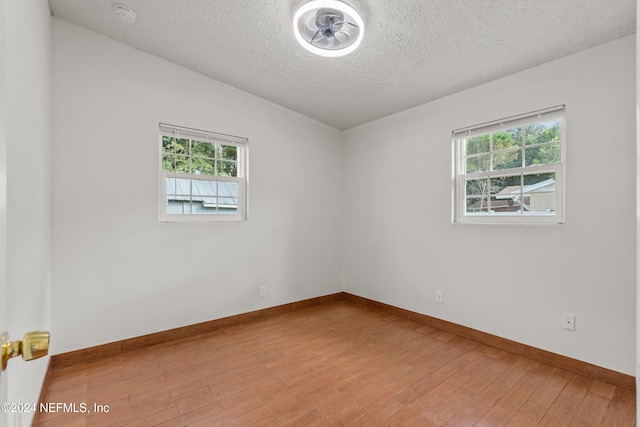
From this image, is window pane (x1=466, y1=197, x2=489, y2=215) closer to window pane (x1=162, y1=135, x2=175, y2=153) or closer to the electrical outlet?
the electrical outlet

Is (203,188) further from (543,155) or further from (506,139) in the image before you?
(543,155)

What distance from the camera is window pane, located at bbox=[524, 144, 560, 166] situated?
2496 millimetres

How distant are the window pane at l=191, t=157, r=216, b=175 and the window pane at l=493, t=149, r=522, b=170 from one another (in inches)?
112

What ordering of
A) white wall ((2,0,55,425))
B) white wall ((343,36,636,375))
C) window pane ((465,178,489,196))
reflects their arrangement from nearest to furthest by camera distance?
white wall ((2,0,55,425)), white wall ((343,36,636,375)), window pane ((465,178,489,196))

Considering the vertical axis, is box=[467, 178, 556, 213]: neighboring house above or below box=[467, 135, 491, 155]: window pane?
below

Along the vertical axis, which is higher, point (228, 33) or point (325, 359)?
point (228, 33)

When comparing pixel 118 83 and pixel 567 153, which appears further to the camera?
pixel 118 83

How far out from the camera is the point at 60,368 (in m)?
2.37

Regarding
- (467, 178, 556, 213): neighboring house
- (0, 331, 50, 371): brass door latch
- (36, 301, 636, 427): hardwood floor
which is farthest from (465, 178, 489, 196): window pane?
(0, 331, 50, 371): brass door latch

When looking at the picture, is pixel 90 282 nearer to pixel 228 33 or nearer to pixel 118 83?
pixel 118 83

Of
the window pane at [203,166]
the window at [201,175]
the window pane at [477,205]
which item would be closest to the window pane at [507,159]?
the window pane at [477,205]

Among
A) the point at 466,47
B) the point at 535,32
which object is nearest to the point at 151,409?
the point at 466,47

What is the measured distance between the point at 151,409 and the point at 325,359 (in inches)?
49.9

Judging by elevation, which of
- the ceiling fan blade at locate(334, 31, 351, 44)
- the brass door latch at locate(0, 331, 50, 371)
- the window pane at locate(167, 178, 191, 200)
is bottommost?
the brass door latch at locate(0, 331, 50, 371)
